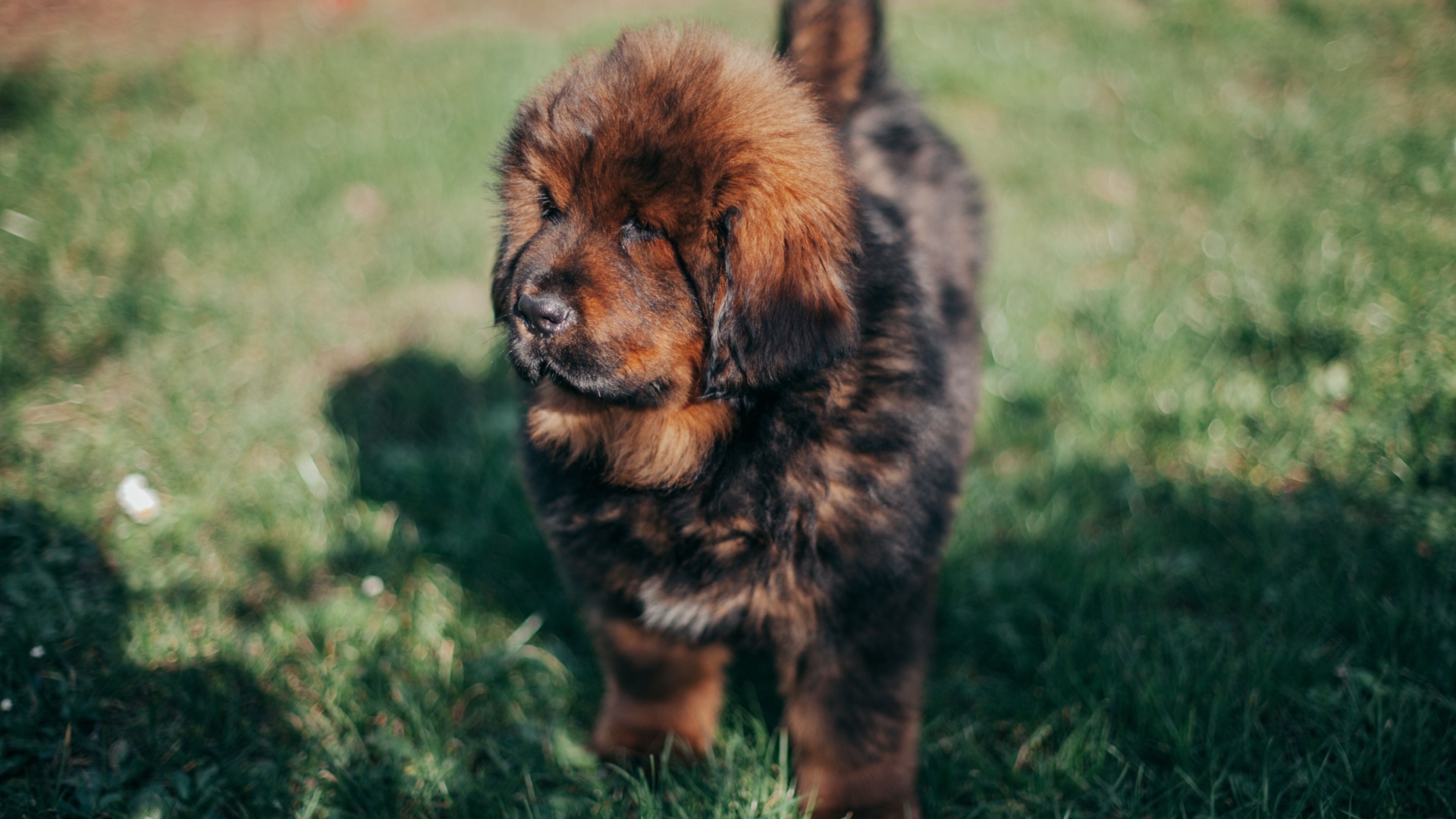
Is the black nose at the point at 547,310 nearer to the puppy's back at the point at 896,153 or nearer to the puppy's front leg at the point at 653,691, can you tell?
the puppy's front leg at the point at 653,691

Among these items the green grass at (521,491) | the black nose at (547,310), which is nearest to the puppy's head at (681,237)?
the black nose at (547,310)

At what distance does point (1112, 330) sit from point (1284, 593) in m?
1.49

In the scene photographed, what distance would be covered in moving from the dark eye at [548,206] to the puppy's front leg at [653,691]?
101 centimetres

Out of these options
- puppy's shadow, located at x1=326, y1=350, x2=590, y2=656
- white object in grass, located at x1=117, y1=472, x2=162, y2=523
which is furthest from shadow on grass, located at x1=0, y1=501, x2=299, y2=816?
puppy's shadow, located at x1=326, y1=350, x2=590, y2=656

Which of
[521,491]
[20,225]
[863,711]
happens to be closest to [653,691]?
[863,711]

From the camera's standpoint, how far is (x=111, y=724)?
2.11 metres

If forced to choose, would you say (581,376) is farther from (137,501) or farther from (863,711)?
(137,501)

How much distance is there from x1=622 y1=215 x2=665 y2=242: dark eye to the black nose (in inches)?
7.7

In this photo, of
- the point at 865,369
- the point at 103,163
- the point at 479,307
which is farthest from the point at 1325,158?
the point at 103,163

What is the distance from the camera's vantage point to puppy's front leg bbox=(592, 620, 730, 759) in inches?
84.3

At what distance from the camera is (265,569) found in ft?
8.95

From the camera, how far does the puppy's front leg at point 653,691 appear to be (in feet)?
7.02

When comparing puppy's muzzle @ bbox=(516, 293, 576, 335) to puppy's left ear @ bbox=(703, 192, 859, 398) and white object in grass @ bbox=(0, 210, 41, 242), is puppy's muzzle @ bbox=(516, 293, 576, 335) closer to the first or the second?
puppy's left ear @ bbox=(703, 192, 859, 398)

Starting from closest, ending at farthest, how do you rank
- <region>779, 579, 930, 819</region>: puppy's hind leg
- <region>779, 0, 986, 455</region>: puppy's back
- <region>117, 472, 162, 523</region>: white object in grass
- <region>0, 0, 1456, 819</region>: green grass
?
<region>779, 579, 930, 819</region>: puppy's hind leg
<region>0, 0, 1456, 819</region>: green grass
<region>779, 0, 986, 455</region>: puppy's back
<region>117, 472, 162, 523</region>: white object in grass
